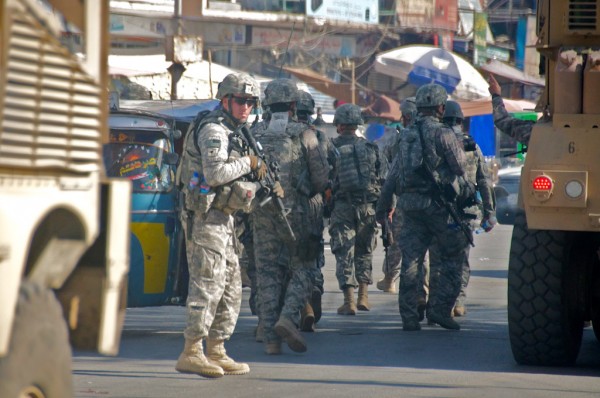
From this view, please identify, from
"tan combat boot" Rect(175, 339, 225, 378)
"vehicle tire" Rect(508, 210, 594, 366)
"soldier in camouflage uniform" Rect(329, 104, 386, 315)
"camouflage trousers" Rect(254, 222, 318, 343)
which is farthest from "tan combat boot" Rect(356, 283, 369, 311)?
"tan combat boot" Rect(175, 339, 225, 378)

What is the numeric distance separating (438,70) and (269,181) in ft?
68.2

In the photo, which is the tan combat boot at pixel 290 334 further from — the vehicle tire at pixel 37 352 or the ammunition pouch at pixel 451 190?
the vehicle tire at pixel 37 352

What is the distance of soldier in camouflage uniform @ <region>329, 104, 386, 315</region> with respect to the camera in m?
12.3

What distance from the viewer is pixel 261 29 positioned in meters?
34.0

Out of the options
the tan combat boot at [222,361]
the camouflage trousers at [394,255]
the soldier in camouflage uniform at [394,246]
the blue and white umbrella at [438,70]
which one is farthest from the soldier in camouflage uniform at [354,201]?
the blue and white umbrella at [438,70]

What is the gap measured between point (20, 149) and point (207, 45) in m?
29.1

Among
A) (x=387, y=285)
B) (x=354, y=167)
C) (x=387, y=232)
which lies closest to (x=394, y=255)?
(x=387, y=285)

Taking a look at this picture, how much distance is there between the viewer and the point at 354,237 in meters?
12.4

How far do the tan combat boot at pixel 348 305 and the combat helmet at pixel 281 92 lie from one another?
102 inches

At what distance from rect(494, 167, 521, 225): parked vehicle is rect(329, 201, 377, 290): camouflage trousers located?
316 inches

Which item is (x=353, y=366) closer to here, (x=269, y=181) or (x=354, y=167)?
(x=269, y=181)

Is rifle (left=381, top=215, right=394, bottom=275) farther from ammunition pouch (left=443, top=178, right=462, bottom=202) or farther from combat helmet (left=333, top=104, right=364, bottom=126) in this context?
ammunition pouch (left=443, top=178, right=462, bottom=202)

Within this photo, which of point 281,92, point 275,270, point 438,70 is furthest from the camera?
point 438,70

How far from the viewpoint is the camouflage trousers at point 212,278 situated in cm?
808
